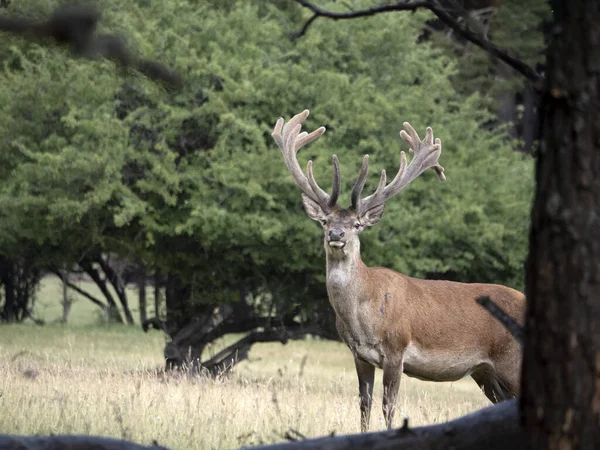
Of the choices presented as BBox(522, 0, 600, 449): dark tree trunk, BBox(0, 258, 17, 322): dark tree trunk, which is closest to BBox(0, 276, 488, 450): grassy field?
BBox(522, 0, 600, 449): dark tree trunk

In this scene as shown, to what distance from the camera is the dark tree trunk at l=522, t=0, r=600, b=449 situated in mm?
3400

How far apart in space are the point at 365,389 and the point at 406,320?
30.1 inches

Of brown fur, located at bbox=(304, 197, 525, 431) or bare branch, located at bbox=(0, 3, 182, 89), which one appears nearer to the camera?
bare branch, located at bbox=(0, 3, 182, 89)

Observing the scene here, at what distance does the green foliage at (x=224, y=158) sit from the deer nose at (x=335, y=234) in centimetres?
583

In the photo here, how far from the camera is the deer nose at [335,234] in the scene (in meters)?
9.59

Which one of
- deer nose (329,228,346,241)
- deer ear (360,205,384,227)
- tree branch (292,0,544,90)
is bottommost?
deer nose (329,228,346,241)

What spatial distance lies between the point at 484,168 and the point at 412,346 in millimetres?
9190

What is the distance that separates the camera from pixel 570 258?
3408 mm

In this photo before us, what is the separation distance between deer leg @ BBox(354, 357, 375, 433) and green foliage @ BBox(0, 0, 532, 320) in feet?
19.6

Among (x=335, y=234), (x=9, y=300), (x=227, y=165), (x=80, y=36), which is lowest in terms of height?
(x=9, y=300)

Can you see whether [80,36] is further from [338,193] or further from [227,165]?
[227,165]

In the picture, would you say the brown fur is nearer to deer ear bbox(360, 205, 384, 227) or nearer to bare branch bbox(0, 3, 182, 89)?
deer ear bbox(360, 205, 384, 227)

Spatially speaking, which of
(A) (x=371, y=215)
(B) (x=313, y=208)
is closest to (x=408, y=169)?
(A) (x=371, y=215)

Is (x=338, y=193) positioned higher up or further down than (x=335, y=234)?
higher up
